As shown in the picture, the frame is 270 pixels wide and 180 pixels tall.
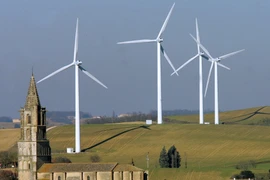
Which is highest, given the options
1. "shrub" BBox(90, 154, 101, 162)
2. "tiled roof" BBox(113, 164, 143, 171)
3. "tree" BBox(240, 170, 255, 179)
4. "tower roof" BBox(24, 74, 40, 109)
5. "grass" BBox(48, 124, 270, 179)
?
"tower roof" BBox(24, 74, 40, 109)

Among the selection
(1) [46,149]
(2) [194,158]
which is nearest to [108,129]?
(2) [194,158]

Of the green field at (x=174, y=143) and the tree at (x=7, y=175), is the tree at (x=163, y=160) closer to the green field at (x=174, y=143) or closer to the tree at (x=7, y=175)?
the green field at (x=174, y=143)

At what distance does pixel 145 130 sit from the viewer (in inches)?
7377

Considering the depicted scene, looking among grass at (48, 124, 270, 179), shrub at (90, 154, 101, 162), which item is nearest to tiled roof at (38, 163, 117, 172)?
grass at (48, 124, 270, 179)

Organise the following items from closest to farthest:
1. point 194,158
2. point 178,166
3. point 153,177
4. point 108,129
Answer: point 153,177 < point 178,166 < point 194,158 < point 108,129

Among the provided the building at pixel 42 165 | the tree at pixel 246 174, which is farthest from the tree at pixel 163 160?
the building at pixel 42 165

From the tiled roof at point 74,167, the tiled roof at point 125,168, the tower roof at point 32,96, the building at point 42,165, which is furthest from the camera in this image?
the tower roof at point 32,96

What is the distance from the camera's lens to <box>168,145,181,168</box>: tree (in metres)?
152

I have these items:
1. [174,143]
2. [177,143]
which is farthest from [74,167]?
[177,143]

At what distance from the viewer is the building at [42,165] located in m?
120

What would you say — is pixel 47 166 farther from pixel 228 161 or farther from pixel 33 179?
pixel 228 161

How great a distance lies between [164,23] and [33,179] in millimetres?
54113

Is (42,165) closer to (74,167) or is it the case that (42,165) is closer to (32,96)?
(74,167)

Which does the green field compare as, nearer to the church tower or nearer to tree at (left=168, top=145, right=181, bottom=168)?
tree at (left=168, top=145, right=181, bottom=168)
